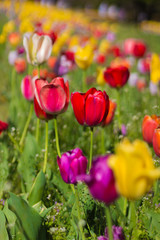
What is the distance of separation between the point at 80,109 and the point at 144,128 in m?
0.39

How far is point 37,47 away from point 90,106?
2.31 feet

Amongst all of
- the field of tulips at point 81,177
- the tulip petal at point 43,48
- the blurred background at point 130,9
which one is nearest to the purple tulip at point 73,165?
the field of tulips at point 81,177

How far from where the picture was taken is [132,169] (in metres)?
0.64

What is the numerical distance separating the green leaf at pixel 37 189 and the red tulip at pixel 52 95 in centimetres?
35

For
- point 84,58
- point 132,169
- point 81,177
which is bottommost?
point 81,177

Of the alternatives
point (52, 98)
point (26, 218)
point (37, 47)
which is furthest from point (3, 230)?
point (37, 47)

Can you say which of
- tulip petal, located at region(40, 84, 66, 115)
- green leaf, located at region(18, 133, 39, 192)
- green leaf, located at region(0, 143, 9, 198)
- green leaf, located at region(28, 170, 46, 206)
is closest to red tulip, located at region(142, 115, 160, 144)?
tulip petal, located at region(40, 84, 66, 115)

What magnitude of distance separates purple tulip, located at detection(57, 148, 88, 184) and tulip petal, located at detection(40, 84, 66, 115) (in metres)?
0.23

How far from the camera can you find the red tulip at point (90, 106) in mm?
1158

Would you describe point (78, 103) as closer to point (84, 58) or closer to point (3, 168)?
point (3, 168)

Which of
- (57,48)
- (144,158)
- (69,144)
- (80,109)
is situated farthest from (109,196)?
(57,48)

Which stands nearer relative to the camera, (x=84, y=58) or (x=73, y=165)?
(x=73, y=165)

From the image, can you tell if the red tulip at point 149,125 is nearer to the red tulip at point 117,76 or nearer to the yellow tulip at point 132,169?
the red tulip at point 117,76

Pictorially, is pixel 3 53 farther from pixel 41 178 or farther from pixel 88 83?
pixel 41 178
